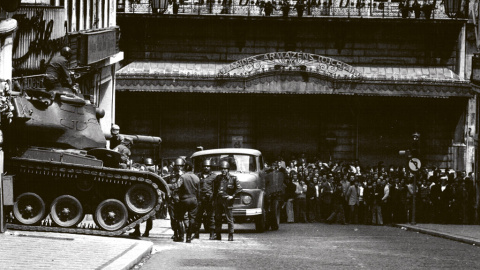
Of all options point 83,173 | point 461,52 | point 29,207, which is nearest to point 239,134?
point 461,52

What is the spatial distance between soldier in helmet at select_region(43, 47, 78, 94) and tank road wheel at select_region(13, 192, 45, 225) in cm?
249

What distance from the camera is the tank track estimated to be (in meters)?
23.6

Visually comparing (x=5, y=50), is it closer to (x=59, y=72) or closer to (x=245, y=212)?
(x=59, y=72)

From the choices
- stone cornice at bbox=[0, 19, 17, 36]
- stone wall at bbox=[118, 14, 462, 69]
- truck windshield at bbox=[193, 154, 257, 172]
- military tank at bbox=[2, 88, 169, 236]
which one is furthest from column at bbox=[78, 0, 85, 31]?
stone cornice at bbox=[0, 19, 17, 36]

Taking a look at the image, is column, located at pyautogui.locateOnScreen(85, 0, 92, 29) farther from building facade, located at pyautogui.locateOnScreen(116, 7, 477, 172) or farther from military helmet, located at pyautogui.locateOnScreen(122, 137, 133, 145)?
military helmet, located at pyautogui.locateOnScreen(122, 137, 133, 145)

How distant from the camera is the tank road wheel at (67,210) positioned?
2395 cm

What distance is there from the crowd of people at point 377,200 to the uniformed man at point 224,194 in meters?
11.7

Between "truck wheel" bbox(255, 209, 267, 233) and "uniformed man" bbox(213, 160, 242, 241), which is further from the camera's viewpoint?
"truck wheel" bbox(255, 209, 267, 233)

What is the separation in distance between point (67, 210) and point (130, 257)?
22.6 feet

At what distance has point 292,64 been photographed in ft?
166

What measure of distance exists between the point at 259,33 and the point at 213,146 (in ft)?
18.5

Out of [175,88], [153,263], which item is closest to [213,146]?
[175,88]

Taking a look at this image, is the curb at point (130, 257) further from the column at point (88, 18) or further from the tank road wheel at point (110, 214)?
the column at point (88, 18)

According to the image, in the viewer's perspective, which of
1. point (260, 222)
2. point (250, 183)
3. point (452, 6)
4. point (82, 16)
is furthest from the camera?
point (452, 6)
